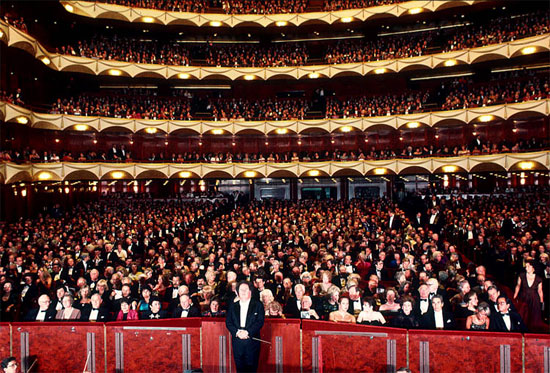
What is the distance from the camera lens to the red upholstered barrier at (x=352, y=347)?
5367 millimetres

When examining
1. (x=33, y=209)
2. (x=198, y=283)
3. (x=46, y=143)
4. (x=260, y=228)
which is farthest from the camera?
(x=46, y=143)

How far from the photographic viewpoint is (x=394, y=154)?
28.1m

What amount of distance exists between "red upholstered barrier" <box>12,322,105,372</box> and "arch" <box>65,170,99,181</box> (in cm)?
1976

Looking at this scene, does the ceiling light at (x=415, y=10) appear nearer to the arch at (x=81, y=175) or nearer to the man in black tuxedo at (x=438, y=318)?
the arch at (x=81, y=175)

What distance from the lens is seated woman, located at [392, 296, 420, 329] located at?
634cm

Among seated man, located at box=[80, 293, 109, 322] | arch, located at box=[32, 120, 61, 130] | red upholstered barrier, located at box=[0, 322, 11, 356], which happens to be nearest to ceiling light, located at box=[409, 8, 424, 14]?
arch, located at box=[32, 120, 61, 130]

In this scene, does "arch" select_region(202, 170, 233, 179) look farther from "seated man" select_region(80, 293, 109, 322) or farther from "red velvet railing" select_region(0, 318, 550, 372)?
"red velvet railing" select_region(0, 318, 550, 372)

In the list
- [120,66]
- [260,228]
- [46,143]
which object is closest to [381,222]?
[260,228]

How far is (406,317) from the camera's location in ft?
21.0

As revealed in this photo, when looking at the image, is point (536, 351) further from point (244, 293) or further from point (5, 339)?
point (5, 339)

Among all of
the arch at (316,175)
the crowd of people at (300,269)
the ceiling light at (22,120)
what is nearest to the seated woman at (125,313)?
the crowd of people at (300,269)

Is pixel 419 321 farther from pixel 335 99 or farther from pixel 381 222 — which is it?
pixel 335 99

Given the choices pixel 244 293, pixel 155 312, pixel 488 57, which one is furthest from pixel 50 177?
pixel 488 57

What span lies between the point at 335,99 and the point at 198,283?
2386cm
